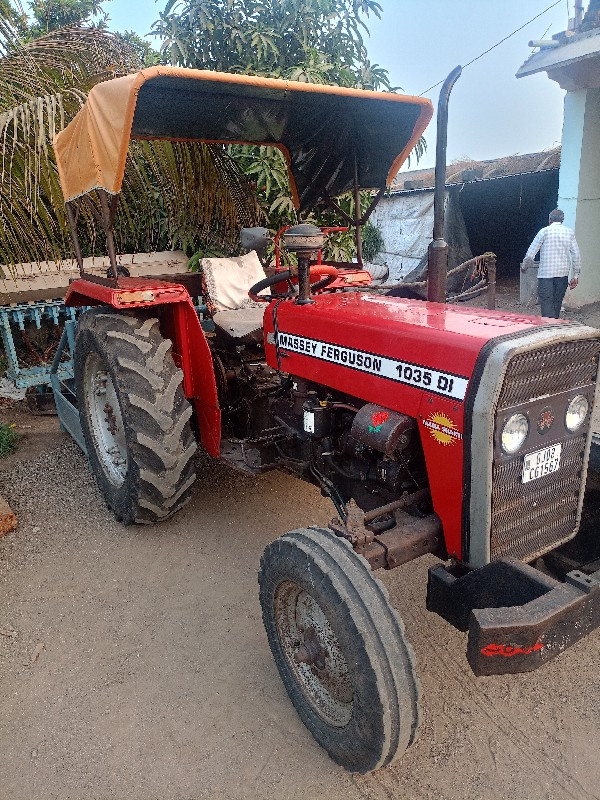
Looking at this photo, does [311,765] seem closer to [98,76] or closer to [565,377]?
[565,377]

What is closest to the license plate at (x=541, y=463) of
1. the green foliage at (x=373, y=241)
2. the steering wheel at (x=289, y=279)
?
the steering wheel at (x=289, y=279)

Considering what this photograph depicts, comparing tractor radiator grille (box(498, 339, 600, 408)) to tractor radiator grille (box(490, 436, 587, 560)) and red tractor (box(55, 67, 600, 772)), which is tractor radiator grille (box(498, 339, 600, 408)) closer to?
red tractor (box(55, 67, 600, 772))

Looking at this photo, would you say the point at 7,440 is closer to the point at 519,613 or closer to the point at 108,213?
the point at 108,213

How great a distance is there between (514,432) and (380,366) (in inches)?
23.4

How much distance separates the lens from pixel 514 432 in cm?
205

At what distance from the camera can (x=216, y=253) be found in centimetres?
652

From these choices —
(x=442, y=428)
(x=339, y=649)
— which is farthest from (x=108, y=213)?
(x=339, y=649)

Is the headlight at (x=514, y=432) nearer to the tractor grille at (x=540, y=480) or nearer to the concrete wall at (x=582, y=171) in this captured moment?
the tractor grille at (x=540, y=480)

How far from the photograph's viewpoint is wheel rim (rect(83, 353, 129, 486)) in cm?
379

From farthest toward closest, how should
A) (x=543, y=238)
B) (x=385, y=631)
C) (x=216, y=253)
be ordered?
(x=543, y=238) → (x=216, y=253) → (x=385, y=631)

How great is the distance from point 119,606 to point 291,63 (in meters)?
7.36

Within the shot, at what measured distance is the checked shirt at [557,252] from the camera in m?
7.42

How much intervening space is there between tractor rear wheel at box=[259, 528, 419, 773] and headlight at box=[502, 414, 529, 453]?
638mm

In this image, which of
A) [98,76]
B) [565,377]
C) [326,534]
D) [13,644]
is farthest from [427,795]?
[98,76]
